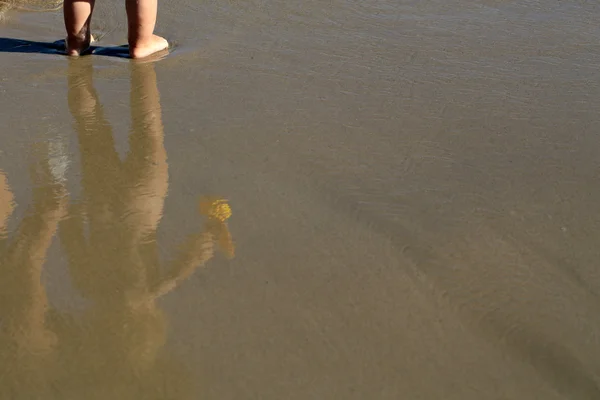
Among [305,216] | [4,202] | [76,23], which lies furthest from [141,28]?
[305,216]

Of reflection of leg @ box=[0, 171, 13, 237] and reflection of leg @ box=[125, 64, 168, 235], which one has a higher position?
reflection of leg @ box=[125, 64, 168, 235]

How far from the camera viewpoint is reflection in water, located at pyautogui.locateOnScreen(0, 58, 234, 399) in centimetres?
197

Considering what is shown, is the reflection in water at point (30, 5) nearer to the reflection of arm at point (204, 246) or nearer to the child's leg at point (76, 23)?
the child's leg at point (76, 23)

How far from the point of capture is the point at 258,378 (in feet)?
6.45

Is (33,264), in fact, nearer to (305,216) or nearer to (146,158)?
(146,158)

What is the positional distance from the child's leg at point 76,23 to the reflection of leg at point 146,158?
0.38m

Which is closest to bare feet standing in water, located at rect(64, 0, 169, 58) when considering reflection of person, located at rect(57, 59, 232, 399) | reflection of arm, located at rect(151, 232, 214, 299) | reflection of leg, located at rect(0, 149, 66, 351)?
reflection of person, located at rect(57, 59, 232, 399)

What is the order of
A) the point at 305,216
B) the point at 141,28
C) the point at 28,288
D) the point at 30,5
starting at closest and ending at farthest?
the point at 28,288, the point at 305,216, the point at 141,28, the point at 30,5

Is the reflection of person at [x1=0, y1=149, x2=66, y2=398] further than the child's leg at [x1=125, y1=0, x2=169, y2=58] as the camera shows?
No

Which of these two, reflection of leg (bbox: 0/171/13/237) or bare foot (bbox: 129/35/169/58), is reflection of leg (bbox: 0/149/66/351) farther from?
bare foot (bbox: 129/35/169/58)

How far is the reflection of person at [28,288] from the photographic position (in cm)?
198

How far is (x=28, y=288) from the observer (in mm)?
2250

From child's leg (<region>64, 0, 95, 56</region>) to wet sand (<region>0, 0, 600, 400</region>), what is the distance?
9 cm

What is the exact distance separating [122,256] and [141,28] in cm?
163
